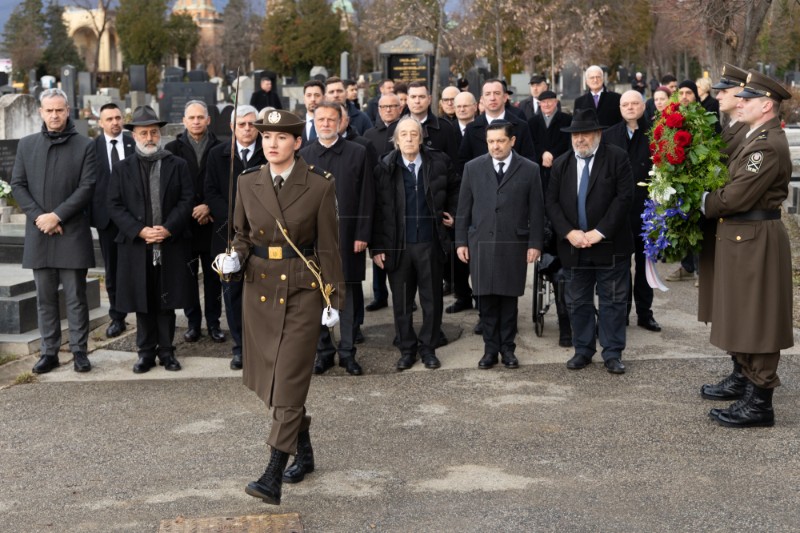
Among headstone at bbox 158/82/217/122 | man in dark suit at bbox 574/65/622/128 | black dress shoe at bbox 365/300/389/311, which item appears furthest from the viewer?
headstone at bbox 158/82/217/122

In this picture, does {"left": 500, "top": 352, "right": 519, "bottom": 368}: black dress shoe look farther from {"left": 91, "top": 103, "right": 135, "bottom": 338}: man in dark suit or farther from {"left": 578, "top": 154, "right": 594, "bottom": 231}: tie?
{"left": 91, "top": 103, "right": 135, "bottom": 338}: man in dark suit

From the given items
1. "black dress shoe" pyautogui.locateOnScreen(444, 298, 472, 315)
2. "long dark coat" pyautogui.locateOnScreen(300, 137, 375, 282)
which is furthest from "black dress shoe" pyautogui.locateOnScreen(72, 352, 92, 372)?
"black dress shoe" pyautogui.locateOnScreen(444, 298, 472, 315)

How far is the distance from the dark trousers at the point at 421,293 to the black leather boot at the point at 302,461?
2536mm

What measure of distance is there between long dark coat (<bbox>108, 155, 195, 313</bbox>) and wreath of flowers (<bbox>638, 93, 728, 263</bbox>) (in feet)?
11.6

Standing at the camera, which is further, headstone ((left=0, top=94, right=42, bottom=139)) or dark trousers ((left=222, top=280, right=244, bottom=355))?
headstone ((left=0, top=94, right=42, bottom=139))

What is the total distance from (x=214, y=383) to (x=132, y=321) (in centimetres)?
237

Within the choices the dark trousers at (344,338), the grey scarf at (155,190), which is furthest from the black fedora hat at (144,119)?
the dark trousers at (344,338)

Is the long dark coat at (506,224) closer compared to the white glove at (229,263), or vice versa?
the white glove at (229,263)

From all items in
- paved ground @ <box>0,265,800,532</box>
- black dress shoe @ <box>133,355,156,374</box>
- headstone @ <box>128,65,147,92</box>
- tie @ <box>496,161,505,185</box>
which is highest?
headstone @ <box>128,65,147,92</box>

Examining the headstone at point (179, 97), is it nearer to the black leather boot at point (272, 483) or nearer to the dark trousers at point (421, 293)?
the dark trousers at point (421, 293)

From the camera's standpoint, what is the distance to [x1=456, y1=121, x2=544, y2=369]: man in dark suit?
8.38 m

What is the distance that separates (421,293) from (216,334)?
6.30 ft

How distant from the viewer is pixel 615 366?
8.16 meters

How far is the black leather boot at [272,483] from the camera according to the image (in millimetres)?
5469
